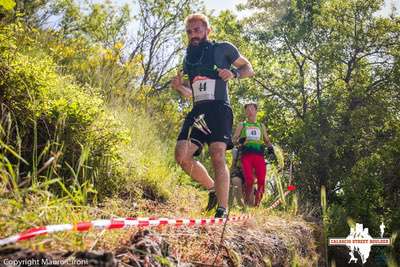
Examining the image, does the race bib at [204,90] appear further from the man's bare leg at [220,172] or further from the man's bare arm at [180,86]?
the man's bare leg at [220,172]

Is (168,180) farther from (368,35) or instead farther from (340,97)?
(368,35)

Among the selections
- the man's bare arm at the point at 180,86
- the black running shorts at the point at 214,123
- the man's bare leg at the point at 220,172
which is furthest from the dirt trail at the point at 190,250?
the man's bare arm at the point at 180,86

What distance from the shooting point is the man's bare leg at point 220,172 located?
376cm

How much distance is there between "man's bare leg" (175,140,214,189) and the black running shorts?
0.23 ft

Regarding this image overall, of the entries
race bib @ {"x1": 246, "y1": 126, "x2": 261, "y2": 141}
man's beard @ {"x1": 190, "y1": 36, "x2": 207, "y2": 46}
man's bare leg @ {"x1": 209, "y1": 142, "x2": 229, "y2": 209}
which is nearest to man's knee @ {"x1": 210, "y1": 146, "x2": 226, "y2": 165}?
man's bare leg @ {"x1": 209, "y1": 142, "x2": 229, "y2": 209}

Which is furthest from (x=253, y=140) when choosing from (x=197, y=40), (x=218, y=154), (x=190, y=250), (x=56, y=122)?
(x=190, y=250)

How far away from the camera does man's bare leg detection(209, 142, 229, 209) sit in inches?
148

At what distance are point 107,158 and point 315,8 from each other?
42.9 ft

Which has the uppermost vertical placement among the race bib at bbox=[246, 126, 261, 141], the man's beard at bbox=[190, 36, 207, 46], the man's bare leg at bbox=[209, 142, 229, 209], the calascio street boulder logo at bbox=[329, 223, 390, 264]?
the man's beard at bbox=[190, 36, 207, 46]

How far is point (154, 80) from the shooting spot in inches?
583

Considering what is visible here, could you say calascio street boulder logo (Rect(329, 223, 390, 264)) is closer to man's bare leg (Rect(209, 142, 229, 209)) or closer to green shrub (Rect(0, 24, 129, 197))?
man's bare leg (Rect(209, 142, 229, 209))

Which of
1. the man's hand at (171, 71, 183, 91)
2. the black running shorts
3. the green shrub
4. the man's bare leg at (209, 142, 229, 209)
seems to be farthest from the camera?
the man's hand at (171, 71, 183, 91)

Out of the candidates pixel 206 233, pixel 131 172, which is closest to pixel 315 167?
pixel 131 172

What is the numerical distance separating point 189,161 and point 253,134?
3154 mm
